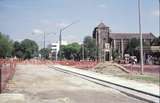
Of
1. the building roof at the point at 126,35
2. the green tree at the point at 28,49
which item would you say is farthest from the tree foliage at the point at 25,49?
the building roof at the point at 126,35

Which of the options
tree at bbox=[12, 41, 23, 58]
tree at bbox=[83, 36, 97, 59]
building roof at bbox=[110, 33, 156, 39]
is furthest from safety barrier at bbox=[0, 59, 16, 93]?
building roof at bbox=[110, 33, 156, 39]

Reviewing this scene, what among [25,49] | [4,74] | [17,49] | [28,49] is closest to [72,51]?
[28,49]

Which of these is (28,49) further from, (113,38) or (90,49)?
(113,38)

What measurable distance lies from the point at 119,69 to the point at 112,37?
463 ft

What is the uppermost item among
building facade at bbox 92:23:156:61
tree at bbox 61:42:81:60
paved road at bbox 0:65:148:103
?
building facade at bbox 92:23:156:61

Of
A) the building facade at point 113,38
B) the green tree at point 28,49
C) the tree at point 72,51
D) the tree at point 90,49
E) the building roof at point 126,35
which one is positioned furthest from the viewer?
the building roof at point 126,35

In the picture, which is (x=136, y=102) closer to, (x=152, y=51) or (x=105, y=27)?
(x=152, y=51)

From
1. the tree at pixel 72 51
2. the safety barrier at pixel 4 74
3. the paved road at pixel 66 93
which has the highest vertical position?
the tree at pixel 72 51

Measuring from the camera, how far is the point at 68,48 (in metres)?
171

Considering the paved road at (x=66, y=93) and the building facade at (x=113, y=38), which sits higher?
the building facade at (x=113, y=38)

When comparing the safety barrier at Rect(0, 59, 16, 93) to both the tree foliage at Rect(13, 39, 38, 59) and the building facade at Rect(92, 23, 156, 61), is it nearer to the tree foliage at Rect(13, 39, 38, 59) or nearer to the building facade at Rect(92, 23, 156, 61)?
the tree foliage at Rect(13, 39, 38, 59)

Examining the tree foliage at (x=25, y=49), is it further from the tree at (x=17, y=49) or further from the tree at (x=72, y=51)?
the tree at (x=72, y=51)

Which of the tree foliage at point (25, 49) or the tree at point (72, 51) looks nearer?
the tree foliage at point (25, 49)

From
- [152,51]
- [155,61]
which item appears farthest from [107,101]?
[152,51]
